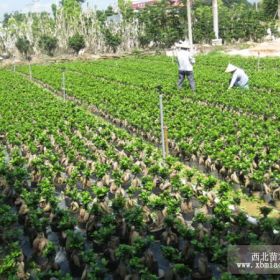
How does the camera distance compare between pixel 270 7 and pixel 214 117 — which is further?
pixel 270 7

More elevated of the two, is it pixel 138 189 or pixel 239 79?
pixel 239 79

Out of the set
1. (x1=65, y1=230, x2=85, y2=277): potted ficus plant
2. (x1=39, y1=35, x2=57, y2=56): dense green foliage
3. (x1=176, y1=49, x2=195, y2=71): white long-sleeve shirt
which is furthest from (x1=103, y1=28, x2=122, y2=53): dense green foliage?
(x1=65, y1=230, x2=85, y2=277): potted ficus plant

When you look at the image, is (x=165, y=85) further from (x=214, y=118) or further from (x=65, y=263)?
(x=65, y=263)

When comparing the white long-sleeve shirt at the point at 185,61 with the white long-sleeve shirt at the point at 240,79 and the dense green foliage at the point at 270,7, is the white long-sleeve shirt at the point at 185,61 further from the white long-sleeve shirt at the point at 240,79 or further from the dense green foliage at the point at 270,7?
the dense green foliage at the point at 270,7

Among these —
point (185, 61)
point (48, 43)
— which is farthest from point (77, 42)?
point (185, 61)

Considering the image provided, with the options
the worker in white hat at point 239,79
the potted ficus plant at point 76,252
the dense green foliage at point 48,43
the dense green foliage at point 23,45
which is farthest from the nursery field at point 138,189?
the dense green foliage at point 23,45

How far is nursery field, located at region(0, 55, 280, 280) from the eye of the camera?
558cm

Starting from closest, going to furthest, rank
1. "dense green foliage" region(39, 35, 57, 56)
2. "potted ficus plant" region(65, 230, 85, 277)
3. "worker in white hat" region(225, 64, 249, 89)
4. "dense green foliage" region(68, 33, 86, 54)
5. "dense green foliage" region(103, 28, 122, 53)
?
"potted ficus plant" region(65, 230, 85, 277)
"worker in white hat" region(225, 64, 249, 89)
"dense green foliage" region(68, 33, 86, 54)
"dense green foliage" region(39, 35, 57, 56)
"dense green foliage" region(103, 28, 122, 53)

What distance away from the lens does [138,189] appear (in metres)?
7.60

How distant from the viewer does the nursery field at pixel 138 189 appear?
18.3ft

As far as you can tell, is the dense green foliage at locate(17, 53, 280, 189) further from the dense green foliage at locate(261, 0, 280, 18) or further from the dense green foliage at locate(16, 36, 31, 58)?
the dense green foliage at locate(261, 0, 280, 18)

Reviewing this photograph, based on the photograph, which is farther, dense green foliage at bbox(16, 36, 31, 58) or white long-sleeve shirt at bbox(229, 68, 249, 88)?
dense green foliage at bbox(16, 36, 31, 58)

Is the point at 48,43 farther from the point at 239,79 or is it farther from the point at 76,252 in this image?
the point at 76,252

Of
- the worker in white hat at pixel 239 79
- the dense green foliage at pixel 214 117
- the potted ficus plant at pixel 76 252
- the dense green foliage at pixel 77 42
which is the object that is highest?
the dense green foliage at pixel 77 42
